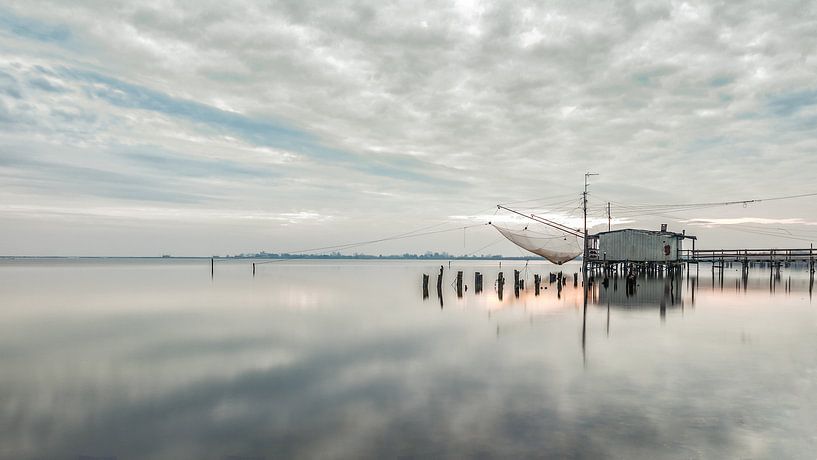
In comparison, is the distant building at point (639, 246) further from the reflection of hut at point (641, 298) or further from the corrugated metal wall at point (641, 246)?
the reflection of hut at point (641, 298)

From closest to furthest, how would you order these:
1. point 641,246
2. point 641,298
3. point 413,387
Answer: point 413,387
point 641,298
point 641,246

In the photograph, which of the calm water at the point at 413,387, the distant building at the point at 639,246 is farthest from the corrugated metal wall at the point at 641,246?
the calm water at the point at 413,387

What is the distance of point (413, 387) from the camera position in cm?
1421

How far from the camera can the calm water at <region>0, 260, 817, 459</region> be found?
9.86m

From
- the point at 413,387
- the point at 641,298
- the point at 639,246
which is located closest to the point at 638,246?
the point at 639,246

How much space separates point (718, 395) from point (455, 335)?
12.3m

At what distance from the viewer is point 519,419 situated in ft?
36.6

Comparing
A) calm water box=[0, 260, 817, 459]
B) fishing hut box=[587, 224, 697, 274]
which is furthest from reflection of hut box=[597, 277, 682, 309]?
fishing hut box=[587, 224, 697, 274]

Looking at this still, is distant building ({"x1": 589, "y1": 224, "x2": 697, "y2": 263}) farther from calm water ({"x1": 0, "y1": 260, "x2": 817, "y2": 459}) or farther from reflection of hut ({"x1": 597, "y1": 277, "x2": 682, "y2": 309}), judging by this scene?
calm water ({"x1": 0, "y1": 260, "x2": 817, "y2": 459})

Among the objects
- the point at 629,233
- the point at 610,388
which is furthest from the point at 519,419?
the point at 629,233

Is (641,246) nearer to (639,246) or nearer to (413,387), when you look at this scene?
(639,246)

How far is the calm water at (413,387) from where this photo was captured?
32.3ft

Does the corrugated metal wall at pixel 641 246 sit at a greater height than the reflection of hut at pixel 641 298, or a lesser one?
greater

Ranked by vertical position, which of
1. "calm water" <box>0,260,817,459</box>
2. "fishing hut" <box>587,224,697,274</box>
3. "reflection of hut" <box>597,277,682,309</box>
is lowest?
"reflection of hut" <box>597,277,682,309</box>
